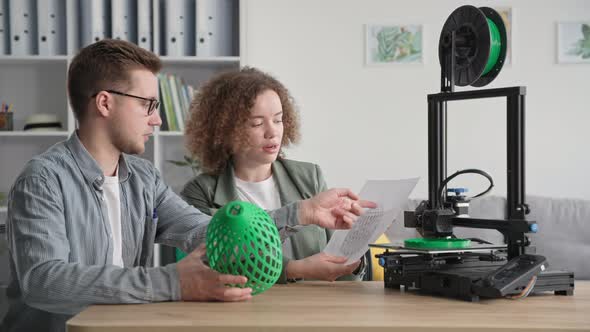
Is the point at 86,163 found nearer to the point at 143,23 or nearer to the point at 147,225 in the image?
the point at 147,225

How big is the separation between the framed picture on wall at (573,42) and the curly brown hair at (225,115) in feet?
6.60

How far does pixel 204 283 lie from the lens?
1.22 meters

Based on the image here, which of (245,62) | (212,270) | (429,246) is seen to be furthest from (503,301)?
(245,62)

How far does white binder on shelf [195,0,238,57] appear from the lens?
3369 mm

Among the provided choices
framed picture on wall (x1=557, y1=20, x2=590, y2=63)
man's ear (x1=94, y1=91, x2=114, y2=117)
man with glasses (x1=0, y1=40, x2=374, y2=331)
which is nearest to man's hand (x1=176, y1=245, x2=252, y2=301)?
man with glasses (x1=0, y1=40, x2=374, y2=331)

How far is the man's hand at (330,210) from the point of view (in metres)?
1.55

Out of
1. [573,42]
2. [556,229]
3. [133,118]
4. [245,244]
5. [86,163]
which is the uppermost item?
[573,42]

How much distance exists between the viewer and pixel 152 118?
5.52 feet

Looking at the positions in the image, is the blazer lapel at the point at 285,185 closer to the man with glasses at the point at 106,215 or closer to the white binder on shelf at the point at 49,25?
the man with glasses at the point at 106,215

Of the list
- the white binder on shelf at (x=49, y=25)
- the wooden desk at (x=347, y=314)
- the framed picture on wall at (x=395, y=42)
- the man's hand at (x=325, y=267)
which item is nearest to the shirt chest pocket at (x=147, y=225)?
the man's hand at (x=325, y=267)

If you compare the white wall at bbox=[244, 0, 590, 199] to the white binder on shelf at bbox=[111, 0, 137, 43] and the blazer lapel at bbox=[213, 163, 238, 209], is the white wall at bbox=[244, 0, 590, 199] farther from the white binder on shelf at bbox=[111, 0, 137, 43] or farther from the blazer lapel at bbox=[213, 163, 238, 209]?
the blazer lapel at bbox=[213, 163, 238, 209]

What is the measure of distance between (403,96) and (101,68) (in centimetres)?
230

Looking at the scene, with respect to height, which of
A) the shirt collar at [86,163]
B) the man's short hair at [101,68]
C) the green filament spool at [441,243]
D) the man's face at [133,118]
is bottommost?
the green filament spool at [441,243]

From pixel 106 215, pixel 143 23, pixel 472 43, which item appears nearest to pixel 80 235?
pixel 106 215
